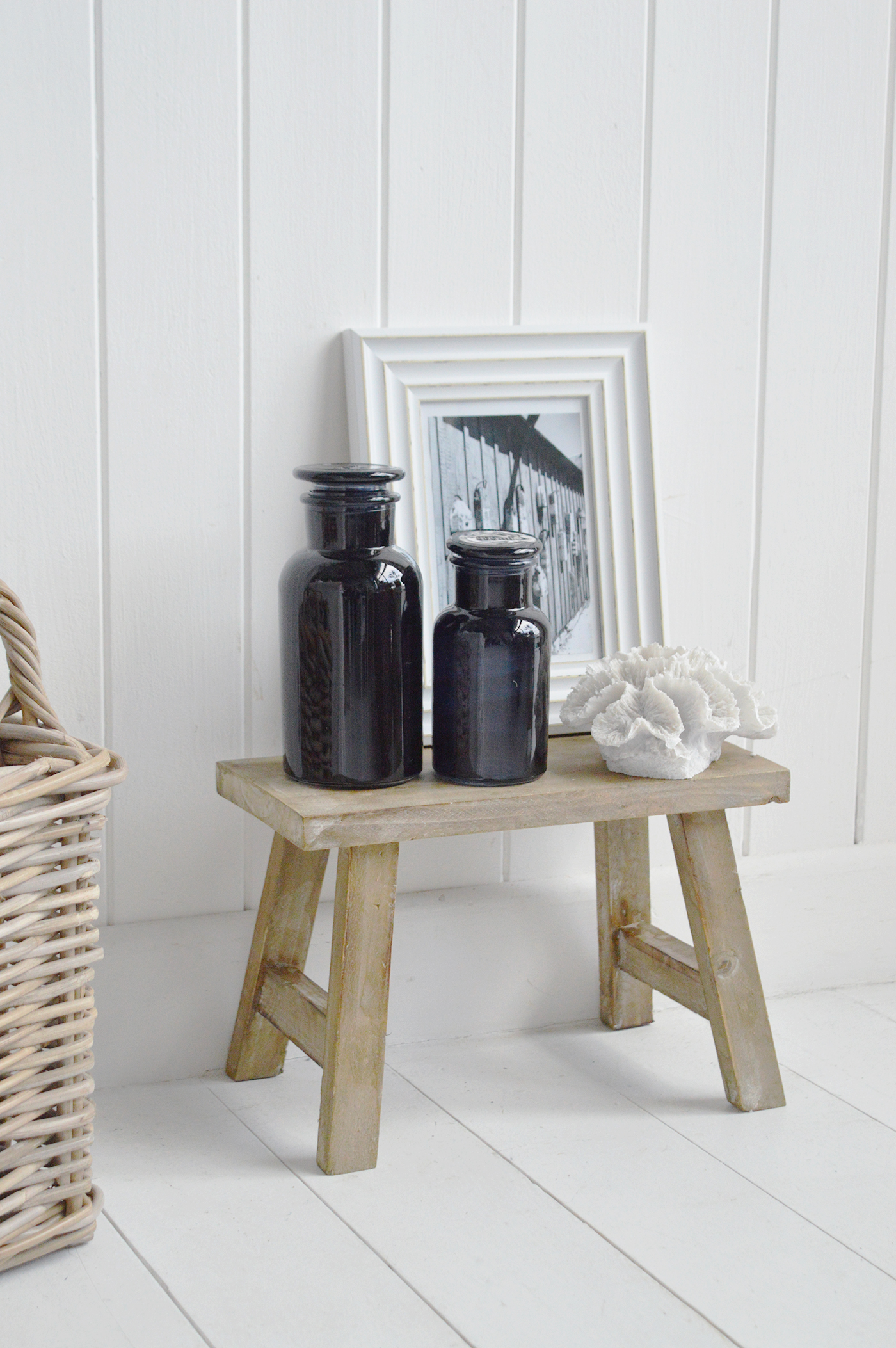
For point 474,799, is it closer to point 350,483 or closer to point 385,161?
point 350,483

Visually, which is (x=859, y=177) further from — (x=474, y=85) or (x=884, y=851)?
(x=884, y=851)

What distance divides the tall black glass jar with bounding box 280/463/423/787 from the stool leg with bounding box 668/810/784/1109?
274 millimetres

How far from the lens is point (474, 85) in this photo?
3.96ft

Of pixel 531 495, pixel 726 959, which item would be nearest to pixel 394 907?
pixel 726 959

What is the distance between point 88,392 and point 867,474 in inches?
32.0

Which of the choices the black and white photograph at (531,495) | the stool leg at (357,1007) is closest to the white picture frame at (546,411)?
the black and white photograph at (531,495)

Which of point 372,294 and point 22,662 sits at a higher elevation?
point 372,294

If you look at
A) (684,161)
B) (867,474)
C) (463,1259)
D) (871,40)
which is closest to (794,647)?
(867,474)

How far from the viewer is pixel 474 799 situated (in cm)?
105

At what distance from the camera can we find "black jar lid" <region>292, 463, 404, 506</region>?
1.04m

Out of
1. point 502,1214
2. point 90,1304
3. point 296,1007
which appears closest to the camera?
point 90,1304

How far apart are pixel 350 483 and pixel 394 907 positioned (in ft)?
1.09

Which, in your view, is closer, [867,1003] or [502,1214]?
[502,1214]

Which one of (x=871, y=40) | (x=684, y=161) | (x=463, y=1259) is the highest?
(x=871, y=40)
